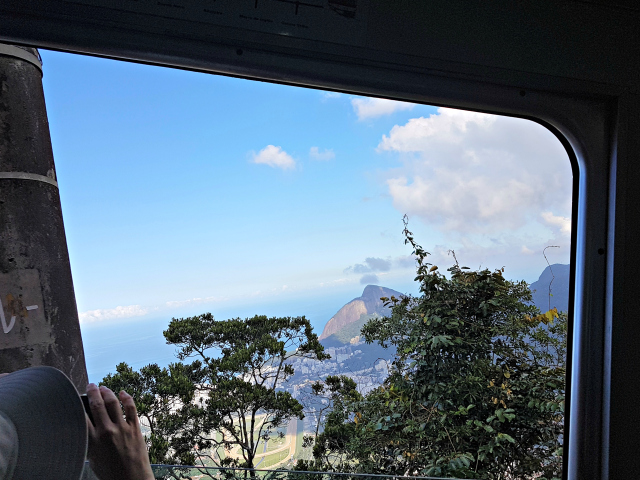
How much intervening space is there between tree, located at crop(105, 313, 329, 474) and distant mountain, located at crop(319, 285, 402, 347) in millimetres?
98

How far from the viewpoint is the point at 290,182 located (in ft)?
6.80

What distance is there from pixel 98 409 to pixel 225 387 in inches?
45.6

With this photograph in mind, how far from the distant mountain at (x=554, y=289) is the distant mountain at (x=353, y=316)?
0.70 m

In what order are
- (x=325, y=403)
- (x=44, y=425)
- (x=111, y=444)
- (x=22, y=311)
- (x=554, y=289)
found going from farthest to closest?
(x=325, y=403)
(x=554, y=289)
(x=22, y=311)
(x=111, y=444)
(x=44, y=425)

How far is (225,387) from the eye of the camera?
233 cm

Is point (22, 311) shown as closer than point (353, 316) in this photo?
Yes

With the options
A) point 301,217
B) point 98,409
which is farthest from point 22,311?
point 301,217

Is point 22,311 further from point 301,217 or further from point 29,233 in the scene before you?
point 301,217

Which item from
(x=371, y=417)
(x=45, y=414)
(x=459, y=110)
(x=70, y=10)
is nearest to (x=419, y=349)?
(x=371, y=417)

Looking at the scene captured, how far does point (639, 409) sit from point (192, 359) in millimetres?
1934

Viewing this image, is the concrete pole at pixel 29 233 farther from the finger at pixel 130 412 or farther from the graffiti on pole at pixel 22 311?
the finger at pixel 130 412

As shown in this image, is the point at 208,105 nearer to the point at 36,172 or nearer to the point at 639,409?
the point at 36,172

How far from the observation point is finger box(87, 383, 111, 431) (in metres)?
1.21

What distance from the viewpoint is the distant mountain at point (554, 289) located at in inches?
67.3
